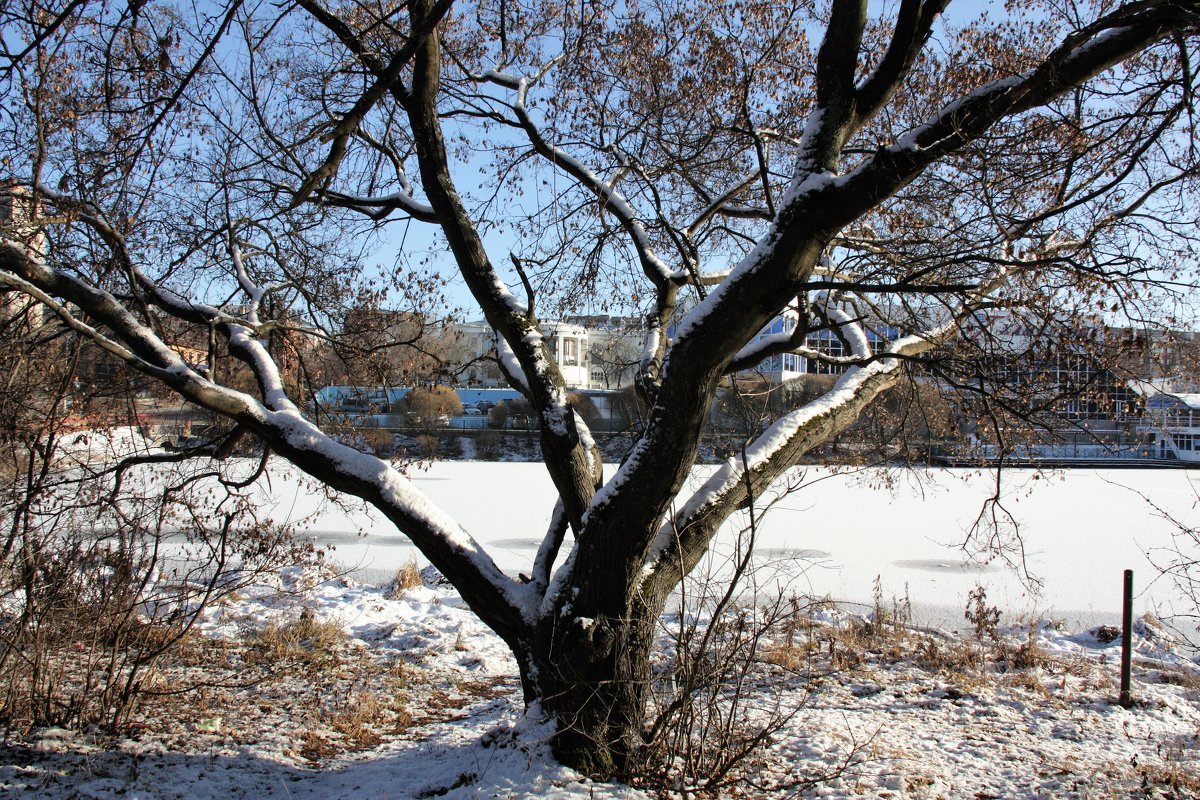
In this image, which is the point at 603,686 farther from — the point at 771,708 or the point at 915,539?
the point at 915,539

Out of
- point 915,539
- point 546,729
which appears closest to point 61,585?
point 546,729

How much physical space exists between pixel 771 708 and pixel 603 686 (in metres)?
1.97

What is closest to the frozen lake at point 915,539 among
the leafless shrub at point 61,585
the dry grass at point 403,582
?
the dry grass at point 403,582

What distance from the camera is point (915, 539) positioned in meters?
13.8

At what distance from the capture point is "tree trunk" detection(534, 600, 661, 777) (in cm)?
410

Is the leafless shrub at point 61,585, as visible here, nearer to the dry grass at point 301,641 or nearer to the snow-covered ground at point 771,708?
the snow-covered ground at point 771,708

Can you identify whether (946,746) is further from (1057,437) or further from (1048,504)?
(1048,504)

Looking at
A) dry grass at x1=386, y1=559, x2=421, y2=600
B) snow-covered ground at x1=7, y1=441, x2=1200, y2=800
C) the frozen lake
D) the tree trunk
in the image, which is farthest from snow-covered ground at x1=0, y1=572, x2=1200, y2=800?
dry grass at x1=386, y1=559, x2=421, y2=600

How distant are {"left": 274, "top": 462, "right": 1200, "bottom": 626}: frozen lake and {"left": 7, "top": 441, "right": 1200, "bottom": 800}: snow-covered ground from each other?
104 mm

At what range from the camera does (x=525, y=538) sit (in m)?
13.6

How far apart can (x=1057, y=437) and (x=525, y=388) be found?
3493 millimetres

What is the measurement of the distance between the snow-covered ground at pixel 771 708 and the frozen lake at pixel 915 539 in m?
0.10

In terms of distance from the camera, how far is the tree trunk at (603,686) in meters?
4.10

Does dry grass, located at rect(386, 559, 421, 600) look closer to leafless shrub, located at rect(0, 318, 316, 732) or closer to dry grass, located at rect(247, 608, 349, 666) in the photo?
dry grass, located at rect(247, 608, 349, 666)
